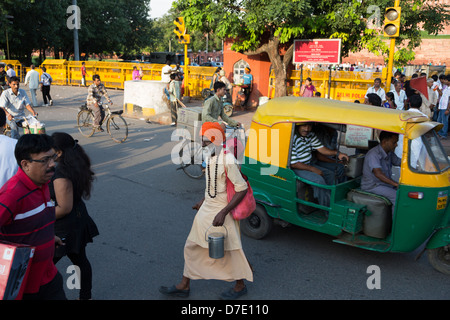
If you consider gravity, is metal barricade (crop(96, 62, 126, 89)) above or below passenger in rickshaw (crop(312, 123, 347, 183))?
above

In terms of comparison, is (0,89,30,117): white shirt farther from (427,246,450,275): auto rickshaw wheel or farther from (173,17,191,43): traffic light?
(427,246,450,275): auto rickshaw wheel

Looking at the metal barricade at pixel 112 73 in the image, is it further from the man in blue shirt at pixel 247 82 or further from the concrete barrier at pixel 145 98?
the concrete barrier at pixel 145 98

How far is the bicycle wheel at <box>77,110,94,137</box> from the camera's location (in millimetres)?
12031

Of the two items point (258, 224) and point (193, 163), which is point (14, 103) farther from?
point (258, 224)

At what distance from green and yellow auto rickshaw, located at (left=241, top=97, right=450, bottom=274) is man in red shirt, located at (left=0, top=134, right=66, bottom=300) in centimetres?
307

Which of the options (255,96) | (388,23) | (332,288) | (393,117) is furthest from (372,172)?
(255,96)

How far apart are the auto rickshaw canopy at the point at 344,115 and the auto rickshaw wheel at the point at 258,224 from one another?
44.0 inches

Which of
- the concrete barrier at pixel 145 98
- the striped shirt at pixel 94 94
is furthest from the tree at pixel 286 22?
the striped shirt at pixel 94 94

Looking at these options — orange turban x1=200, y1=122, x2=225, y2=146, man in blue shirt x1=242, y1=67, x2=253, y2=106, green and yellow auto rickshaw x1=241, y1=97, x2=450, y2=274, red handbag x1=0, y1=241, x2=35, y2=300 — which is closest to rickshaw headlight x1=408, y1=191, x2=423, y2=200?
green and yellow auto rickshaw x1=241, y1=97, x2=450, y2=274

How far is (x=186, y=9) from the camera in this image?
17234 millimetres

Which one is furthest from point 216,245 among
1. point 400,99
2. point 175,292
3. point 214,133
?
point 400,99

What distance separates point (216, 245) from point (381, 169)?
7.58 feet

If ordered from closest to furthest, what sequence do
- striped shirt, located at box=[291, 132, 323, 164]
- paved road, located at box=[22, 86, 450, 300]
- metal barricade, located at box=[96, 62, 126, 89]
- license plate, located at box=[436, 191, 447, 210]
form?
paved road, located at box=[22, 86, 450, 300]
license plate, located at box=[436, 191, 447, 210]
striped shirt, located at box=[291, 132, 323, 164]
metal barricade, located at box=[96, 62, 126, 89]
